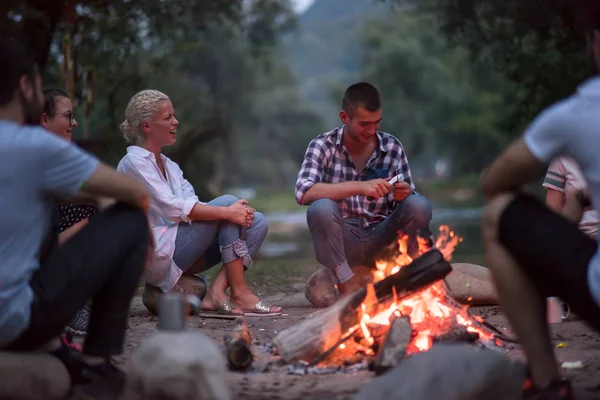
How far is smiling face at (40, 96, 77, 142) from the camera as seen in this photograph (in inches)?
223

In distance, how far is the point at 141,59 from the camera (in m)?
20.2

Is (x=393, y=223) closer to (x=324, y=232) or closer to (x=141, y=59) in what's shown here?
(x=324, y=232)

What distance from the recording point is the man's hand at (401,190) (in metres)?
6.23

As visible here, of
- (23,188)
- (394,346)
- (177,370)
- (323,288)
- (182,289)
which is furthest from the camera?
(323,288)

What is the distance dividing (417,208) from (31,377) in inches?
133

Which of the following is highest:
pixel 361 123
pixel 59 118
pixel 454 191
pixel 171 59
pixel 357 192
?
pixel 171 59

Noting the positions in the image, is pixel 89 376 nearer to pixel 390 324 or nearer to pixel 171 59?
pixel 390 324

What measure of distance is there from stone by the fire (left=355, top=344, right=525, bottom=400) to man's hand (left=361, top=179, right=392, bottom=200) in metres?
2.65

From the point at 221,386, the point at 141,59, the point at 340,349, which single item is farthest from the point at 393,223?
the point at 141,59

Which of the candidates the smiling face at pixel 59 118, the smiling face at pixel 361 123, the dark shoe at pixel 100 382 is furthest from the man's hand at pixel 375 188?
the dark shoe at pixel 100 382

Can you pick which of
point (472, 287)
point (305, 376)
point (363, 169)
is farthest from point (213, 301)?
point (305, 376)

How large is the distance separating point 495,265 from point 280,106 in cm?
8157

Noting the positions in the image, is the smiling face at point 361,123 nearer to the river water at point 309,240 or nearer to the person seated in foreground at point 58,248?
the person seated in foreground at point 58,248

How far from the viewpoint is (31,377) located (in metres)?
3.60
